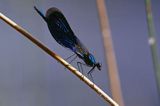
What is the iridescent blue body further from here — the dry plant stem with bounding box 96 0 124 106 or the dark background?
the dark background

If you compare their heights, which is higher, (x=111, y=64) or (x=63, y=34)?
(x=63, y=34)

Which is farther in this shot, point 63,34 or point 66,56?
point 66,56

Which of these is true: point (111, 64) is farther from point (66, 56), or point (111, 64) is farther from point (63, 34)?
point (66, 56)

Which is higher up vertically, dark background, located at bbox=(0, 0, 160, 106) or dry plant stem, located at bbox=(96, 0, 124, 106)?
dry plant stem, located at bbox=(96, 0, 124, 106)

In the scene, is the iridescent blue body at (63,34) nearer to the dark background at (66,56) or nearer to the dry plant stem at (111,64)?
the dry plant stem at (111,64)

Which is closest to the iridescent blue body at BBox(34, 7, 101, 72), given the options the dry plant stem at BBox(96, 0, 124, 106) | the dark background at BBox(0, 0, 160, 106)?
the dry plant stem at BBox(96, 0, 124, 106)

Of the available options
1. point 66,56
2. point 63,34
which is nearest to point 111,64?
point 63,34
